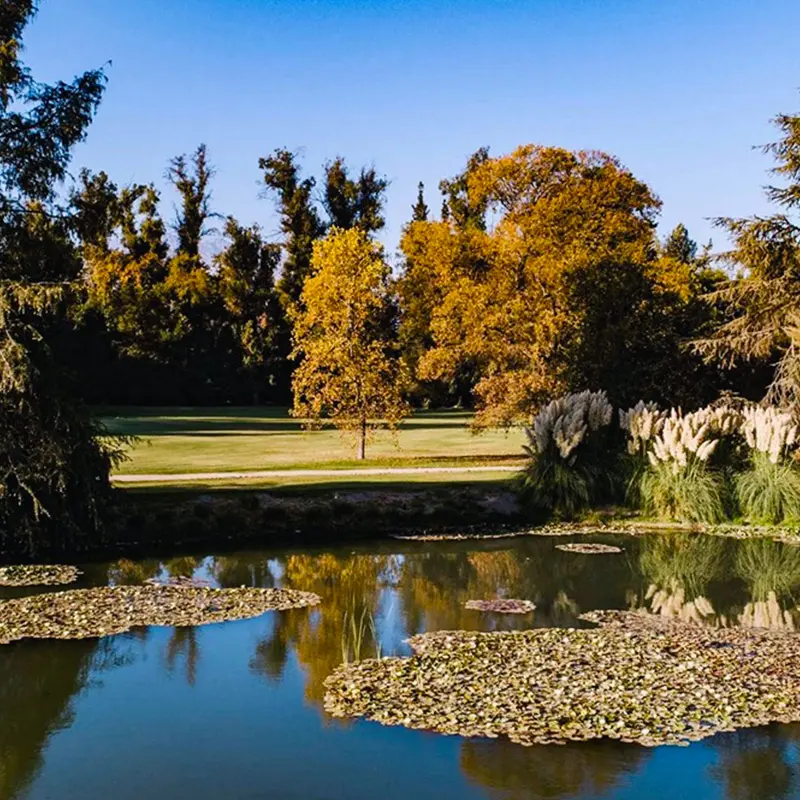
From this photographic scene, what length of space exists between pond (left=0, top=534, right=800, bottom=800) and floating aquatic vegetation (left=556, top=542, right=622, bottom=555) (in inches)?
33.1

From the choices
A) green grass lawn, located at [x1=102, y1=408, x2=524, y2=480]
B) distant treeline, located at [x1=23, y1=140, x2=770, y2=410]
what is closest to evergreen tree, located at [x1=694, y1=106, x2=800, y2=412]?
distant treeline, located at [x1=23, y1=140, x2=770, y2=410]

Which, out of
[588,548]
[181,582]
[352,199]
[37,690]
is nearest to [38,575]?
[181,582]

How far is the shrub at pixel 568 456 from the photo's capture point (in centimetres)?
1590

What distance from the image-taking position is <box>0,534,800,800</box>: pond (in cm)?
592

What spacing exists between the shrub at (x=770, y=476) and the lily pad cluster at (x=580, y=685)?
624 cm

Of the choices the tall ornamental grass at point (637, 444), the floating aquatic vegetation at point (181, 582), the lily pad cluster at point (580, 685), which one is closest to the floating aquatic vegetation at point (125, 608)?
the floating aquatic vegetation at point (181, 582)

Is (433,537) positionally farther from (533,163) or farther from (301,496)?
(533,163)

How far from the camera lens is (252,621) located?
32.0 ft

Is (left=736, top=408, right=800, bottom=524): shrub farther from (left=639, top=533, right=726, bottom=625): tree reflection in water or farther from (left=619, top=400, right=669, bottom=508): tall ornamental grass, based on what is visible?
(left=619, top=400, right=669, bottom=508): tall ornamental grass

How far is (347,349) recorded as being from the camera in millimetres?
23078

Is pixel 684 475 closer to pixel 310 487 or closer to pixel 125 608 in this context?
pixel 310 487

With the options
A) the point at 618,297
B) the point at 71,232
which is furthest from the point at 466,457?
the point at 71,232

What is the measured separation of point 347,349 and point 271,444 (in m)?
6.46

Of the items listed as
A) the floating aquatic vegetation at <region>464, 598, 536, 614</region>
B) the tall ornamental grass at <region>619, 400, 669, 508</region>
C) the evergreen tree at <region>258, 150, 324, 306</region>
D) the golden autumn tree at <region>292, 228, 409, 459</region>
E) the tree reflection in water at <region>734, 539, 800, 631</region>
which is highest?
the evergreen tree at <region>258, 150, 324, 306</region>
